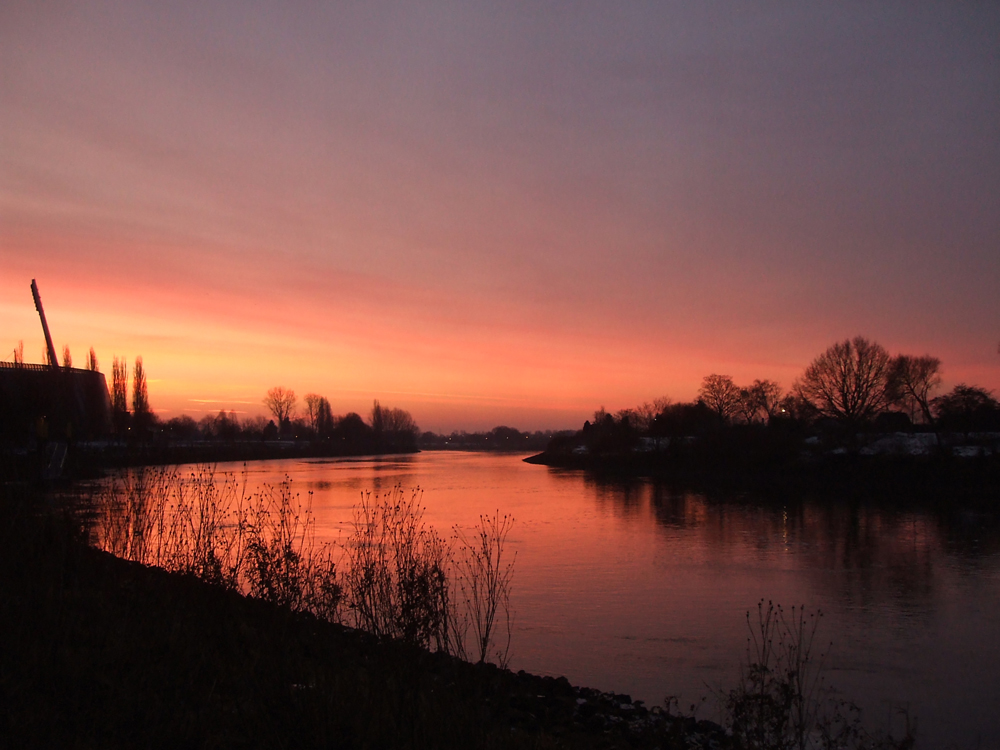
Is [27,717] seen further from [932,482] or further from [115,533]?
[932,482]

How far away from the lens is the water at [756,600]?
8.41 metres

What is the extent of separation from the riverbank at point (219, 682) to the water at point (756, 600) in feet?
5.66

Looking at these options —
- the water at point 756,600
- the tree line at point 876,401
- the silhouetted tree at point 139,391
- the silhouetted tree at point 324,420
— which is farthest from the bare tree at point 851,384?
the silhouetted tree at point 324,420

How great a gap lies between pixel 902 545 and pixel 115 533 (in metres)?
18.9

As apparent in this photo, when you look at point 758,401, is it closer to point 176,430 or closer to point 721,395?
point 721,395

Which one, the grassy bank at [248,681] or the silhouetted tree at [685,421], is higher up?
the silhouetted tree at [685,421]

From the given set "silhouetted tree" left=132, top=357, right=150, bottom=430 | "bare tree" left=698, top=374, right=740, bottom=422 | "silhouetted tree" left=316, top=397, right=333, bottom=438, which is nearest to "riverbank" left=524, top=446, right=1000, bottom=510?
"bare tree" left=698, top=374, right=740, bottom=422

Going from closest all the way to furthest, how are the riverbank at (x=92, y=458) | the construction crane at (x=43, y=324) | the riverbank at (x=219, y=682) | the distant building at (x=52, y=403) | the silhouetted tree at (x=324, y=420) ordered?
the riverbank at (x=219, y=682) < the riverbank at (x=92, y=458) < the distant building at (x=52, y=403) < the construction crane at (x=43, y=324) < the silhouetted tree at (x=324, y=420)

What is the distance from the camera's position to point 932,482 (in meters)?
37.6

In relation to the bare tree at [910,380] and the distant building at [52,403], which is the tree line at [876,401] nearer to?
the bare tree at [910,380]

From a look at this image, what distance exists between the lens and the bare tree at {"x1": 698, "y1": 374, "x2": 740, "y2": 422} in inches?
3167

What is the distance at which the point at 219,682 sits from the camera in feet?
18.1

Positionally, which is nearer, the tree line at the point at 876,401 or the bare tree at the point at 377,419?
the tree line at the point at 876,401

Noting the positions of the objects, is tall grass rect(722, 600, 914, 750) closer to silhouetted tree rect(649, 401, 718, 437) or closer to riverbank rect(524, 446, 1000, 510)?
riverbank rect(524, 446, 1000, 510)
